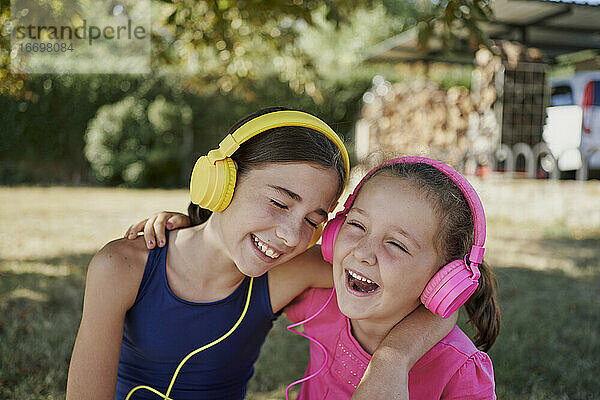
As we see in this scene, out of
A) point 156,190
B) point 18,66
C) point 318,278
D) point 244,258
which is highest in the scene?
point 18,66

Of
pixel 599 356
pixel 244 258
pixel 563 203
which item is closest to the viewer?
pixel 244 258

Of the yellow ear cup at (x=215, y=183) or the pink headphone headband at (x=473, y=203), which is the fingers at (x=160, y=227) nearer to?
the yellow ear cup at (x=215, y=183)

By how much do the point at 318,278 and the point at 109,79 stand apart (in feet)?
38.8

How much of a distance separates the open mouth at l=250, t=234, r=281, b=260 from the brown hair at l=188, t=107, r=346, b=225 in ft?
0.76

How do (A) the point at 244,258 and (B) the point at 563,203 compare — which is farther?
(B) the point at 563,203

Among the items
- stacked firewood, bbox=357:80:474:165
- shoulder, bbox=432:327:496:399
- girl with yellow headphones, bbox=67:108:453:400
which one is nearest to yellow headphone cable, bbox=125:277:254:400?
girl with yellow headphones, bbox=67:108:453:400

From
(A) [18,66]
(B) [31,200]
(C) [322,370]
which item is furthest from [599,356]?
(B) [31,200]

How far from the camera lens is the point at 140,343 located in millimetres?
2090

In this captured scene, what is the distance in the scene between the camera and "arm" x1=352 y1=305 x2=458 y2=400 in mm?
1599

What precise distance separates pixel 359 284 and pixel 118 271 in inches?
31.9

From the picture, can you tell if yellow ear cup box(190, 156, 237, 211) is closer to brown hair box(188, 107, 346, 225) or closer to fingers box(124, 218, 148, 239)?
brown hair box(188, 107, 346, 225)

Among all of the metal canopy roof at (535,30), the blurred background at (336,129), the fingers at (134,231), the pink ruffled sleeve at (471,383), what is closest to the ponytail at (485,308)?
the pink ruffled sleeve at (471,383)

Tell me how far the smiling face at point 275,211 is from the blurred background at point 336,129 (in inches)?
14.7

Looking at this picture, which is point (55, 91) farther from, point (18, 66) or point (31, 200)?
point (18, 66)
